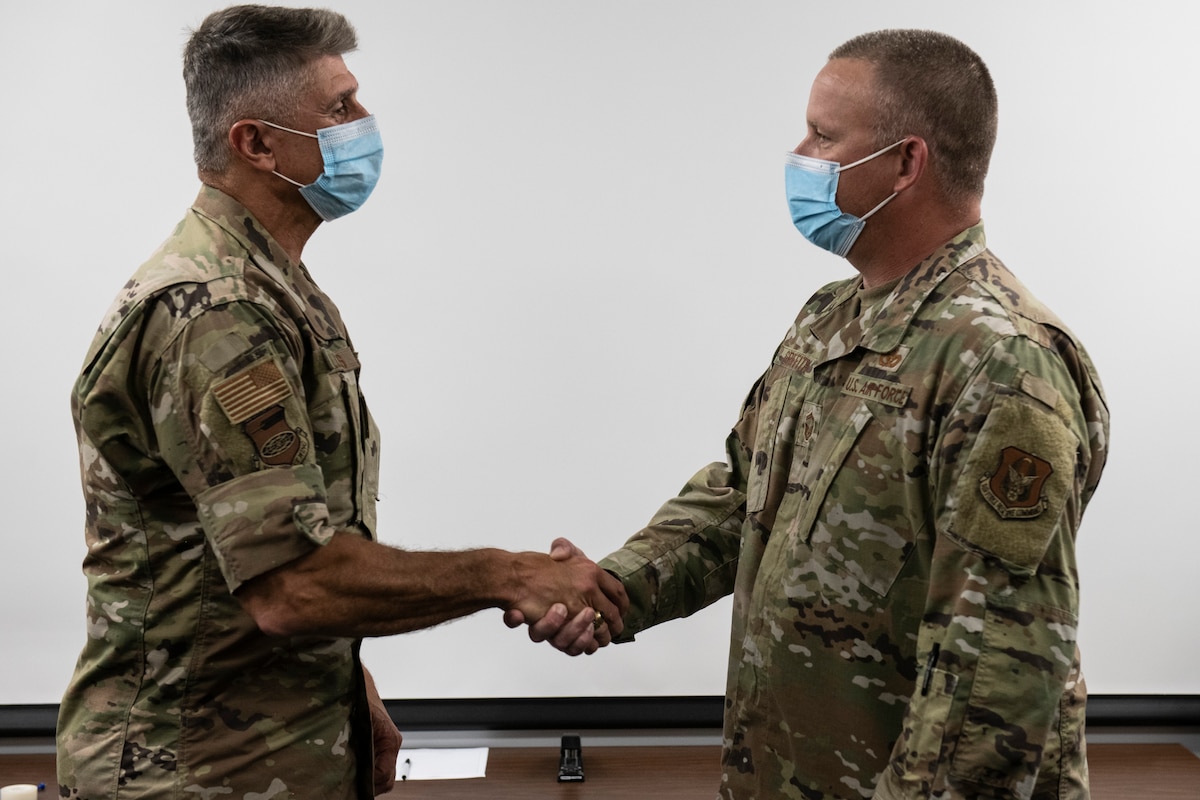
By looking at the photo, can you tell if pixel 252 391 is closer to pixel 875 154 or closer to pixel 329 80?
pixel 329 80

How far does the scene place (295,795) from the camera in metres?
1.69

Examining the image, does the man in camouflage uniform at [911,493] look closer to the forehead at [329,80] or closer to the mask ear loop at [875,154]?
the mask ear loop at [875,154]

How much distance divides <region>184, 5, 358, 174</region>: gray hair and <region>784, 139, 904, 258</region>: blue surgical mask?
796mm

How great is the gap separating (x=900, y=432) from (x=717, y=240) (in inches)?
62.9

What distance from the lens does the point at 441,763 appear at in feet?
10.1

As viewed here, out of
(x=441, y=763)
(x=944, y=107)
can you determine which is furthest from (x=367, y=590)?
(x=441, y=763)

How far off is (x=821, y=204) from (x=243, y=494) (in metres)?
0.98

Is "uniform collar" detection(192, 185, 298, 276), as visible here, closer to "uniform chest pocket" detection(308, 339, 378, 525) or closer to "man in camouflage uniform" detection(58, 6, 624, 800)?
"man in camouflage uniform" detection(58, 6, 624, 800)

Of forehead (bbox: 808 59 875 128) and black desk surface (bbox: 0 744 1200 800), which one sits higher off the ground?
forehead (bbox: 808 59 875 128)

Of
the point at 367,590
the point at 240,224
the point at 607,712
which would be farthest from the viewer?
the point at 607,712

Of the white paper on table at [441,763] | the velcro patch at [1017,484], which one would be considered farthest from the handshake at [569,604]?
the white paper on table at [441,763]

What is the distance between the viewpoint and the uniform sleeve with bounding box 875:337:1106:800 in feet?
4.56

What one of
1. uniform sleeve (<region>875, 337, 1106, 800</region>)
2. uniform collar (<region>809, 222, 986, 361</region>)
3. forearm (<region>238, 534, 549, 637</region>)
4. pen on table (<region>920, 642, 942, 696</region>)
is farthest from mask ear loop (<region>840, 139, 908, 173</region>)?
forearm (<region>238, 534, 549, 637</region>)

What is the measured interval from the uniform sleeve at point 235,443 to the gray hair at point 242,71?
1.32 feet
